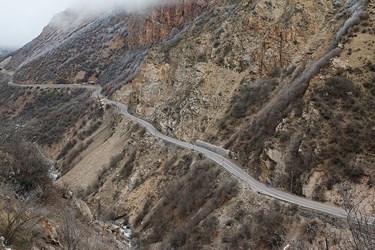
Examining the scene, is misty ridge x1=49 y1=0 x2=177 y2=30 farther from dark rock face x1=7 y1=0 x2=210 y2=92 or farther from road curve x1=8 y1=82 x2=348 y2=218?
road curve x1=8 y1=82 x2=348 y2=218

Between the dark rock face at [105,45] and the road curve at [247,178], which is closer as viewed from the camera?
the road curve at [247,178]

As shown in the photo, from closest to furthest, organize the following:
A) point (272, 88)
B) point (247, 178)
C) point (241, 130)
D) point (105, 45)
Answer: point (247, 178) → point (241, 130) → point (272, 88) → point (105, 45)

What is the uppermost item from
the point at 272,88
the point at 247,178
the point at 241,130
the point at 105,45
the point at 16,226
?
the point at 16,226

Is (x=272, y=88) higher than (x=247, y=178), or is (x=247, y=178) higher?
(x=247, y=178)

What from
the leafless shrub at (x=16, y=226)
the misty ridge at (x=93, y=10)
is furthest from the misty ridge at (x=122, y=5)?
the leafless shrub at (x=16, y=226)

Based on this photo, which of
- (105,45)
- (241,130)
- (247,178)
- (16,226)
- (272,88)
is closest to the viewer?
(16,226)

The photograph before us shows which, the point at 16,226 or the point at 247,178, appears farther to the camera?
the point at 247,178

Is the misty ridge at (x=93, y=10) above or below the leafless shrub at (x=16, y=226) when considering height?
below

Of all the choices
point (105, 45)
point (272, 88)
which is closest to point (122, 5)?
point (105, 45)

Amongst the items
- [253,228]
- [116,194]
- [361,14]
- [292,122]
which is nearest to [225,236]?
[253,228]

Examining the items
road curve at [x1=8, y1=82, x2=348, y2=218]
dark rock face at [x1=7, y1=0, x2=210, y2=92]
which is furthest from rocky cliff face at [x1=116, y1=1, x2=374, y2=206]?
dark rock face at [x1=7, y1=0, x2=210, y2=92]

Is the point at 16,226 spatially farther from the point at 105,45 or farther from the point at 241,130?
the point at 105,45

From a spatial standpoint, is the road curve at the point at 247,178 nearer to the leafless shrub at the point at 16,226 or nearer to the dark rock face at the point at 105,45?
the leafless shrub at the point at 16,226
